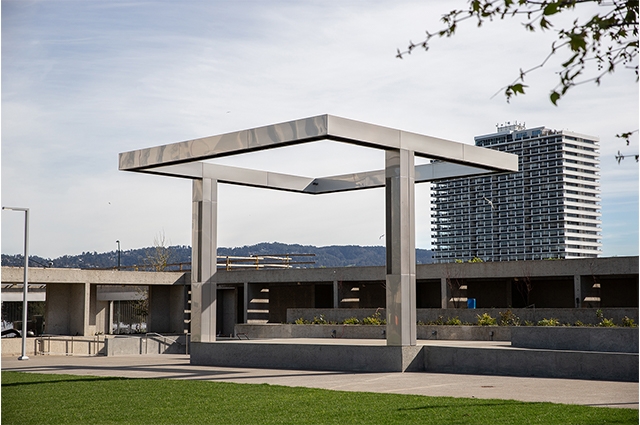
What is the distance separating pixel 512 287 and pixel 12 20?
31540mm

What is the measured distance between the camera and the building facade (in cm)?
11756

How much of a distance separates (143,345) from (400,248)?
1492 cm

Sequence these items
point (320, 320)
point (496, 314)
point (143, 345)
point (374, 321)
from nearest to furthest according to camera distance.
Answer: point (496, 314) → point (374, 321) → point (143, 345) → point (320, 320)

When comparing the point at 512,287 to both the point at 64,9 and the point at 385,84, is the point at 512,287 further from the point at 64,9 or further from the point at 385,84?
the point at 64,9

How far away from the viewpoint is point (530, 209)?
402 feet

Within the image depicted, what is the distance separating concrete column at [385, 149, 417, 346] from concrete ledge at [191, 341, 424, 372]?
333 millimetres

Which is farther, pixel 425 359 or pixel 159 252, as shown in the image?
pixel 159 252

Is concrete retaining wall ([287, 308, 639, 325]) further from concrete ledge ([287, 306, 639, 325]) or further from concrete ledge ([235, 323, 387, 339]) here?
concrete ledge ([235, 323, 387, 339])

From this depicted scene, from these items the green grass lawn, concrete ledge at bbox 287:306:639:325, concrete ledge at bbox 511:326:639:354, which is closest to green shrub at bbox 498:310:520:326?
concrete ledge at bbox 287:306:639:325

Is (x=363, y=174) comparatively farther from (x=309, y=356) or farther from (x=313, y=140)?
(x=313, y=140)

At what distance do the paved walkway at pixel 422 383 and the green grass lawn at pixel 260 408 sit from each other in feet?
3.11

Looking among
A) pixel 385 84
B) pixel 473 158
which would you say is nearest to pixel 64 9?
pixel 385 84

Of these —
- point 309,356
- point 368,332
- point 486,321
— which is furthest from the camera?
point 368,332

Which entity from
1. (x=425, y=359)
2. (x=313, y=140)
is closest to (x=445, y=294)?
(x=425, y=359)
